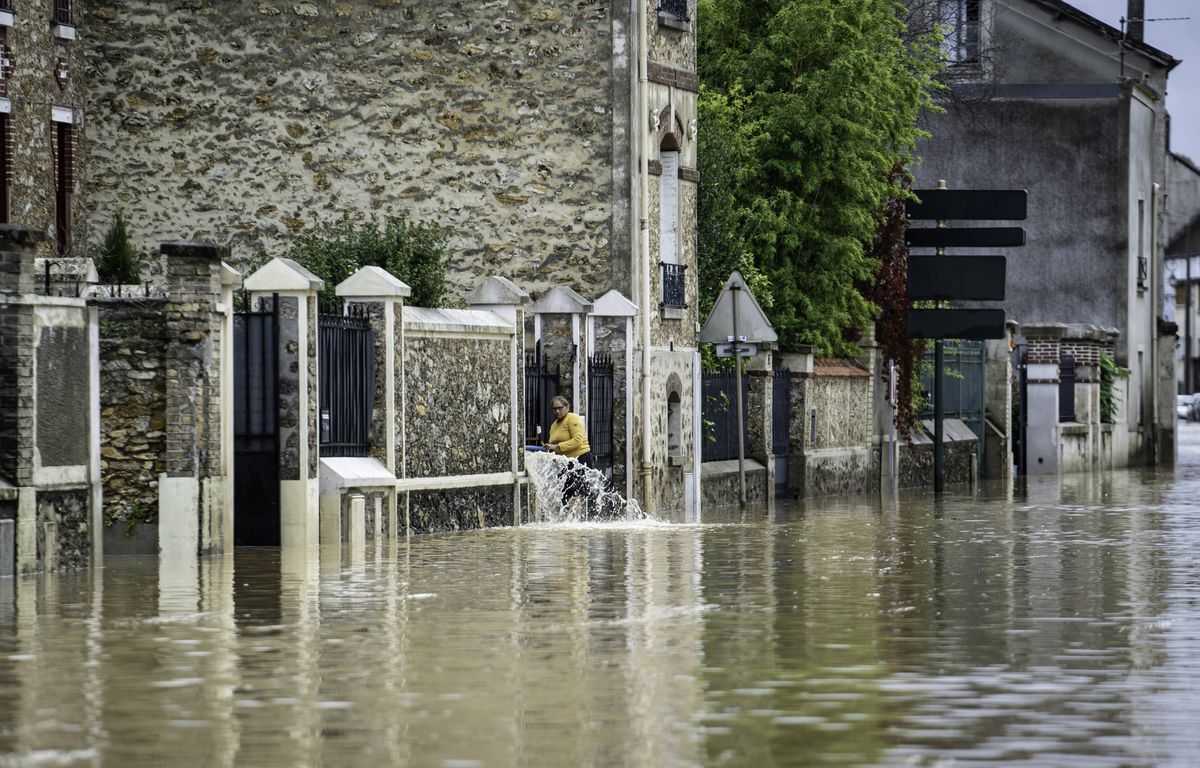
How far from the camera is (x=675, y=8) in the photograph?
32969 mm

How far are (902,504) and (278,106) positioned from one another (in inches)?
405

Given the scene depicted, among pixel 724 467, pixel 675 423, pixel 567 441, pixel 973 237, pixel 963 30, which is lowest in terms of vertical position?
pixel 724 467

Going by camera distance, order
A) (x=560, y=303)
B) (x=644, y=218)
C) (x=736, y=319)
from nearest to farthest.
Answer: (x=560, y=303), (x=644, y=218), (x=736, y=319)

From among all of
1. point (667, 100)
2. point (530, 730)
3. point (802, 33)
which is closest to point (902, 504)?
point (667, 100)

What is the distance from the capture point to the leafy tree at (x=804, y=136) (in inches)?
1569

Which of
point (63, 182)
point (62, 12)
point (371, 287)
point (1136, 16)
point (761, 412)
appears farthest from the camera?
point (1136, 16)

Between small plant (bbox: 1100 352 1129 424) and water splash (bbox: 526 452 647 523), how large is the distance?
28.6 metres

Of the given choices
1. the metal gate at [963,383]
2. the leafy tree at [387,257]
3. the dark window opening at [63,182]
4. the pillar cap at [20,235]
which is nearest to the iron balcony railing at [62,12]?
the dark window opening at [63,182]

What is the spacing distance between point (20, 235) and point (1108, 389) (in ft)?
136

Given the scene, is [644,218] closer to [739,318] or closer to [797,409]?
[739,318]

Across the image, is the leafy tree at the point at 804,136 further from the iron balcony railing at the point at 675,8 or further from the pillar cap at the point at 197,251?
the pillar cap at the point at 197,251

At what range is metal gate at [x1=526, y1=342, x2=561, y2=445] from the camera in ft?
95.2

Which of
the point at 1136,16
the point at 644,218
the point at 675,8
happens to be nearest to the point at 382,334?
the point at 644,218

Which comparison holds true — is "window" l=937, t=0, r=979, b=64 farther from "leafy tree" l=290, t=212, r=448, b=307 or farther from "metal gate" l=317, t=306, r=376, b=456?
"metal gate" l=317, t=306, r=376, b=456
